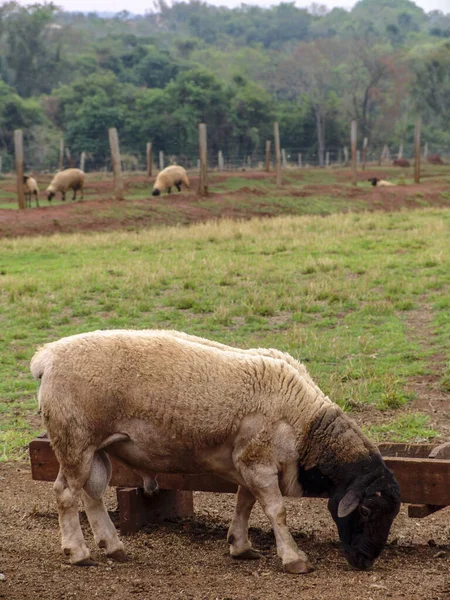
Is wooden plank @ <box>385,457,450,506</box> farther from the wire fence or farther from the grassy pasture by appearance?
the wire fence

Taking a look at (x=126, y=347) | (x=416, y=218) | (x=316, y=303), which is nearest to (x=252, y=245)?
(x=316, y=303)

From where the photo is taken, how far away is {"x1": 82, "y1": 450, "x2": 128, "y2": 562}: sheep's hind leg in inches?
201

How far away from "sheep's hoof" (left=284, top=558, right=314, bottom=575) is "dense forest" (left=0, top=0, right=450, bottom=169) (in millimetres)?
48482

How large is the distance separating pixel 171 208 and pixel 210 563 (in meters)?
22.3

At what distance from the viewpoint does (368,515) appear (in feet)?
15.5

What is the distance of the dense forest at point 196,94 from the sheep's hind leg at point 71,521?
47959 mm

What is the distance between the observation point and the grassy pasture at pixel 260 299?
29.6 ft

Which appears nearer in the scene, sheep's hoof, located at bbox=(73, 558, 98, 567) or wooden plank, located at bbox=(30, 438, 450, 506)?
sheep's hoof, located at bbox=(73, 558, 98, 567)

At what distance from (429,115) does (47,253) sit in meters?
63.4

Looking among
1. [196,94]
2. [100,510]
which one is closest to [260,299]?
[100,510]

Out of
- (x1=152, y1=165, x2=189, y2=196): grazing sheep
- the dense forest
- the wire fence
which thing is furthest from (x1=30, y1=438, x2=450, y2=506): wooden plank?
the dense forest

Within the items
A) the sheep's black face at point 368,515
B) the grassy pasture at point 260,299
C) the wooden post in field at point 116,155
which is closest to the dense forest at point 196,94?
the wooden post in field at point 116,155

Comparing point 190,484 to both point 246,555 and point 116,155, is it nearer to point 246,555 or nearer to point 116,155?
point 246,555

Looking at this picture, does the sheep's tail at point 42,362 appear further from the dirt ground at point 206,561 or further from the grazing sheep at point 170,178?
the grazing sheep at point 170,178
